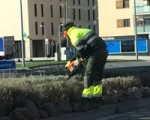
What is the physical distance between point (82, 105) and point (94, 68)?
3.12 ft

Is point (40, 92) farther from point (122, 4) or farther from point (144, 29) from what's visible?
point (122, 4)

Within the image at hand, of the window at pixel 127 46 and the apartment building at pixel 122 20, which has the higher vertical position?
the apartment building at pixel 122 20

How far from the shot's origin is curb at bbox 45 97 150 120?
10391 mm

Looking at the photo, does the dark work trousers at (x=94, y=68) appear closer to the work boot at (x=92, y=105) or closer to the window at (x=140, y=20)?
the work boot at (x=92, y=105)

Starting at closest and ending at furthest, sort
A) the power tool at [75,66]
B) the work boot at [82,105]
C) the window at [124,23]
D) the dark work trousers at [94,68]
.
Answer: the work boot at [82,105] < the dark work trousers at [94,68] < the power tool at [75,66] < the window at [124,23]

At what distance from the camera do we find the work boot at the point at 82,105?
10781mm

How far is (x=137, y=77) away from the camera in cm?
1412

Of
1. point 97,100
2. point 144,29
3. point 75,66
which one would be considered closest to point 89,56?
point 75,66

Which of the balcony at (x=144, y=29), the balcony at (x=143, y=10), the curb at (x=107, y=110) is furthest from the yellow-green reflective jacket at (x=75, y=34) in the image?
the balcony at (x=143, y=10)

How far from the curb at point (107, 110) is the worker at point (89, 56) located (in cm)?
23

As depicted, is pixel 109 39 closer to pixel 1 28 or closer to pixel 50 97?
pixel 1 28

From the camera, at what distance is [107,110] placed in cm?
1154

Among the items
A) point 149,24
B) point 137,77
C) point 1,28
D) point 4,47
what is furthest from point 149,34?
point 137,77

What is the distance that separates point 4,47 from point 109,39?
25258mm
